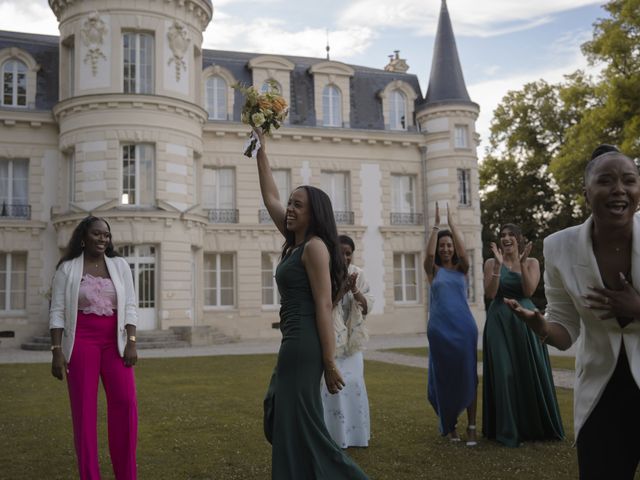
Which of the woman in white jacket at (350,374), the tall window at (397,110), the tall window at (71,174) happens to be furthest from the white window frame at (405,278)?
the woman in white jacket at (350,374)

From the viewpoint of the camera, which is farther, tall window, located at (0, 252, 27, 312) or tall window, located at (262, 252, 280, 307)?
tall window, located at (262, 252, 280, 307)

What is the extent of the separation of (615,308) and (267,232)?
77.5 feet

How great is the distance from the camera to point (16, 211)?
24.1m

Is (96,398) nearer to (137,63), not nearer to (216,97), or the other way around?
(137,63)

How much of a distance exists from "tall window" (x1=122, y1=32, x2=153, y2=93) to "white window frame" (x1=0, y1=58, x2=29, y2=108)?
440cm

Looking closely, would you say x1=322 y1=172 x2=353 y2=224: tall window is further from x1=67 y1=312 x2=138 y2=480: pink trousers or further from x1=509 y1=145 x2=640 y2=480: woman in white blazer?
x1=509 y1=145 x2=640 y2=480: woman in white blazer

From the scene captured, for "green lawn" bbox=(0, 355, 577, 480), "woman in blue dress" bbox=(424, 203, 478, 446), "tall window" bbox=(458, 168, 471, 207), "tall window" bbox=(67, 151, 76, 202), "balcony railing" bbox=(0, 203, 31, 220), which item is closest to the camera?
"green lawn" bbox=(0, 355, 577, 480)

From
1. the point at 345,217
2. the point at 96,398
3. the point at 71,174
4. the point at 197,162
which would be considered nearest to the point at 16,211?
the point at 71,174

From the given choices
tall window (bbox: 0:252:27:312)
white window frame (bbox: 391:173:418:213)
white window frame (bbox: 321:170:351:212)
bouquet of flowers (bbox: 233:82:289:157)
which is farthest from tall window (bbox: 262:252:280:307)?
bouquet of flowers (bbox: 233:82:289:157)

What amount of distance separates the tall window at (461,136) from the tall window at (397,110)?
7.11ft

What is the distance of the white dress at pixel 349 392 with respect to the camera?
6.92 m

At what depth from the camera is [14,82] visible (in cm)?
2448

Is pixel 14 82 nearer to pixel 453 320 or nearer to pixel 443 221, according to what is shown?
pixel 443 221

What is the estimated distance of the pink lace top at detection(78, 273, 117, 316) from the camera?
5.45 m
